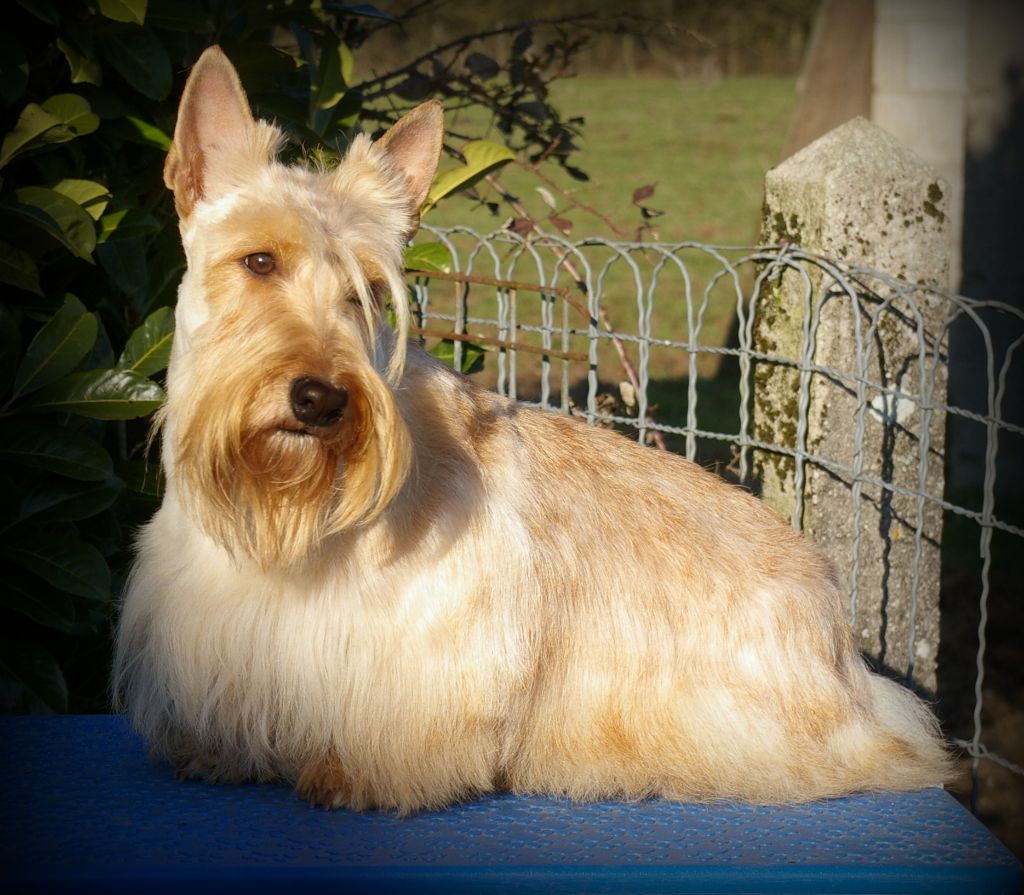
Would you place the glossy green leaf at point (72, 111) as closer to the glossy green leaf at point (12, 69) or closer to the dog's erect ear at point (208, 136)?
the glossy green leaf at point (12, 69)

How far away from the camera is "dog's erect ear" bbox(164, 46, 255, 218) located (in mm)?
2779

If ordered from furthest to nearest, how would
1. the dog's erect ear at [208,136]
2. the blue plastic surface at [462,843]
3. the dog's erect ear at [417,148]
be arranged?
the dog's erect ear at [417,148] < the dog's erect ear at [208,136] < the blue plastic surface at [462,843]

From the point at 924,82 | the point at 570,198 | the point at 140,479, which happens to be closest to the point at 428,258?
the point at 570,198

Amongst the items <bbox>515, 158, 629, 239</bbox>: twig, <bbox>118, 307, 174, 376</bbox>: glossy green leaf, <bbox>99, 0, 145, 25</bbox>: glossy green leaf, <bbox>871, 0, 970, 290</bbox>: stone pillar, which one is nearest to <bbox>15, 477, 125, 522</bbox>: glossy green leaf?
<bbox>118, 307, 174, 376</bbox>: glossy green leaf

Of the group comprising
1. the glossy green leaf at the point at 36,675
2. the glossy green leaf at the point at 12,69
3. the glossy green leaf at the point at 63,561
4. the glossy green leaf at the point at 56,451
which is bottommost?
the glossy green leaf at the point at 36,675

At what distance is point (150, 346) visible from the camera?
3.96 m

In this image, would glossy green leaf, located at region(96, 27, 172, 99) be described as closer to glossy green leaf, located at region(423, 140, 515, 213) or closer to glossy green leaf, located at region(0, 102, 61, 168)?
glossy green leaf, located at region(0, 102, 61, 168)

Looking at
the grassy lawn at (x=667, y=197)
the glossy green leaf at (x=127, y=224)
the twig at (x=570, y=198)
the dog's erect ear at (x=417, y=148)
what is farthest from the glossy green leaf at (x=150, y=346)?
the grassy lawn at (x=667, y=197)

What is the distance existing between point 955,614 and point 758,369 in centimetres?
407

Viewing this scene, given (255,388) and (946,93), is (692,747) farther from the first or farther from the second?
(946,93)

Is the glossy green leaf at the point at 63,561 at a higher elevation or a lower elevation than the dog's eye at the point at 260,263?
lower

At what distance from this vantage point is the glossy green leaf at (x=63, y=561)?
372 cm

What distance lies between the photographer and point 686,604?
292 cm

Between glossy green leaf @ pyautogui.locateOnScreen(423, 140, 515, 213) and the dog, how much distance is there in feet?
6.05
